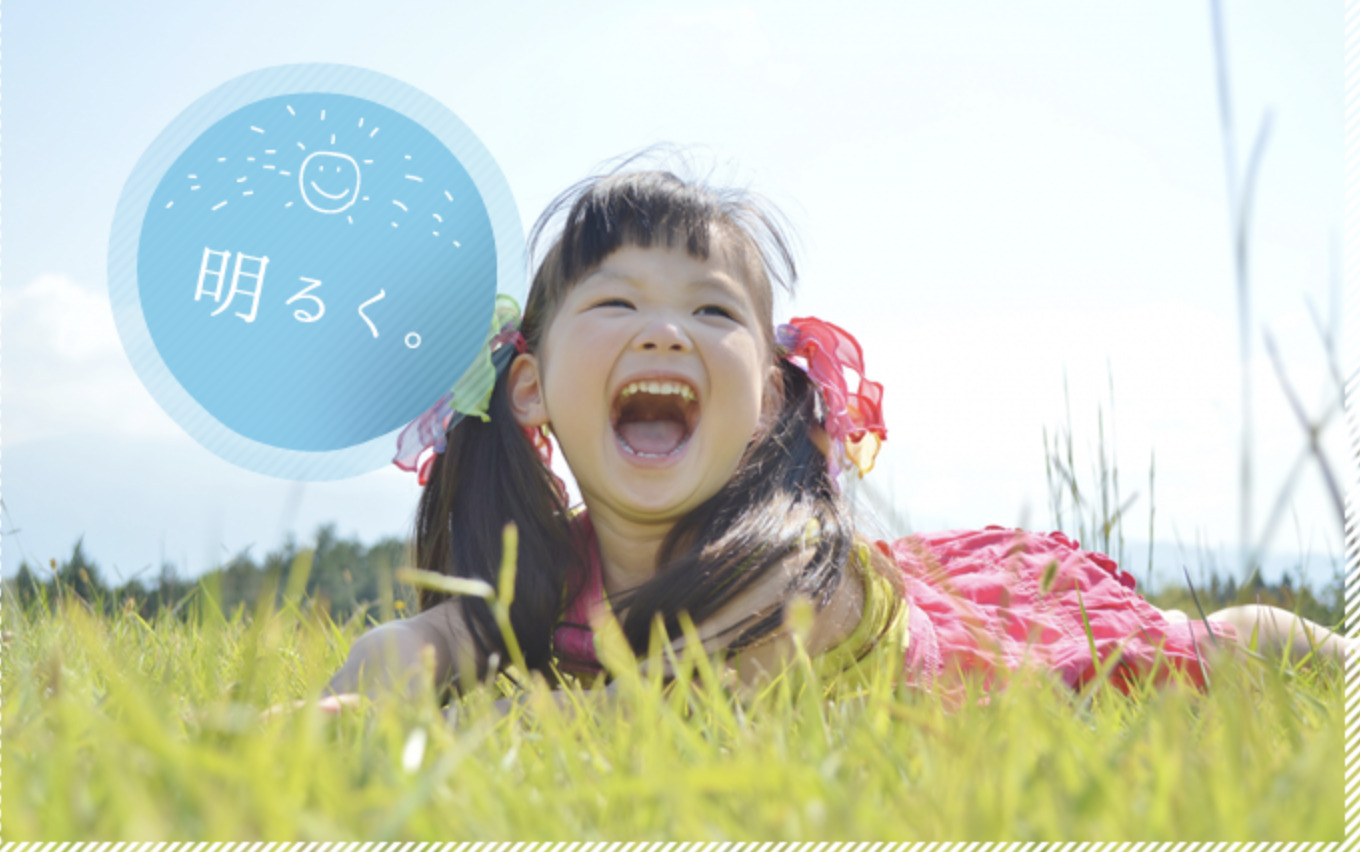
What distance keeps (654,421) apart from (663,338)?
1.14 feet

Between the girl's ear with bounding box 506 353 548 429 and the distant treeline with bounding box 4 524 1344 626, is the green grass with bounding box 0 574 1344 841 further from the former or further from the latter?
the girl's ear with bounding box 506 353 548 429

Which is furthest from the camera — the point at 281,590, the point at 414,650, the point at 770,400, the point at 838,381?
the point at 281,590

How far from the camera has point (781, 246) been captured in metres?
3.11

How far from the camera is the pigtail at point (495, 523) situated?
243cm

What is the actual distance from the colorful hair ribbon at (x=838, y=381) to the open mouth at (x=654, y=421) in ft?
2.00

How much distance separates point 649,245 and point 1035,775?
193cm

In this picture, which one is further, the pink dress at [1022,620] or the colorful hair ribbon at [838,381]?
the colorful hair ribbon at [838,381]

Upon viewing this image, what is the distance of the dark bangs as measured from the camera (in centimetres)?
268

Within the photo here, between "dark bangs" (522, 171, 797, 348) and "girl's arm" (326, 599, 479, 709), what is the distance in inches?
36.6

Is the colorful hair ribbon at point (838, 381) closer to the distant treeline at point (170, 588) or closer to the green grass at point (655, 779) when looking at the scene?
the distant treeline at point (170, 588)

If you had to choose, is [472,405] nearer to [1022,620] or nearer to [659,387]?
[659,387]

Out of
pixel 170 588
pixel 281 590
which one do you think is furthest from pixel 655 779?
pixel 281 590

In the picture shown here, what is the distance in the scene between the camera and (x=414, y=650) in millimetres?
2127

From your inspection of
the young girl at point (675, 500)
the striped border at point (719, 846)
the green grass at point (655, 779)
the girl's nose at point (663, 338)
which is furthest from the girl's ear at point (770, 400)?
the striped border at point (719, 846)
